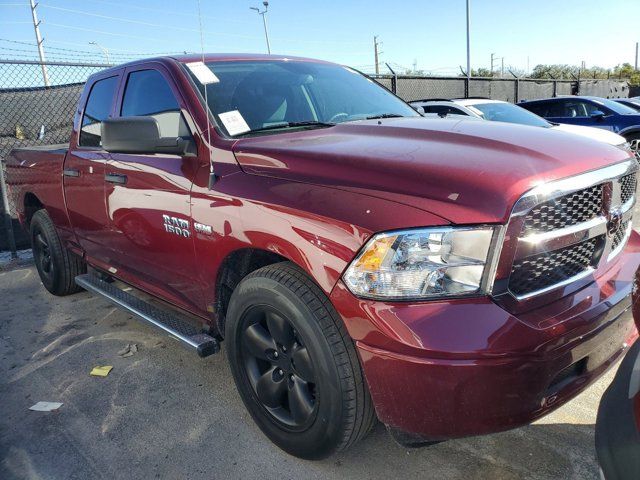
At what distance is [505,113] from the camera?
8867 millimetres

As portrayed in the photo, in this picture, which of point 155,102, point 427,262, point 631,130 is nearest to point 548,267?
point 427,262

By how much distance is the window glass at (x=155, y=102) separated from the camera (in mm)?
2908

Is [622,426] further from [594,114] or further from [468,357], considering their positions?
[594,114]

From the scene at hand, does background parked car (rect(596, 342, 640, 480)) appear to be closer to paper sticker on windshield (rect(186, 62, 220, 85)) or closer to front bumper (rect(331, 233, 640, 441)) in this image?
front bumper (rect(331, 233, 640, 441))

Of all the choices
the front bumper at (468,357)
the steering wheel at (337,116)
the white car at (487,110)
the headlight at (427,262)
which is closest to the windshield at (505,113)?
the white car at (487,110)

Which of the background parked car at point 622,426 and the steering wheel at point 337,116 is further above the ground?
the steering wheel at point 337,116

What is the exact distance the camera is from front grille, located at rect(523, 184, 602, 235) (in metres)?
1.83

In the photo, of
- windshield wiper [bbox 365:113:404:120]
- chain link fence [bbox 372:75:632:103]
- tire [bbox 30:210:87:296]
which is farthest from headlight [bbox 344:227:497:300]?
chain link fence [bbox 372:75:632:103]

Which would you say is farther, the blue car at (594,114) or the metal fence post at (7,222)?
the blue car at (594,114)

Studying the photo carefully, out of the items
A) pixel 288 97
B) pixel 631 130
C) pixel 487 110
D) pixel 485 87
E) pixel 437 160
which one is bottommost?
pixel 631 130

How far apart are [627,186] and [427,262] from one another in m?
1.27

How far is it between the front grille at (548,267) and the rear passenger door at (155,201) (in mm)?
1637

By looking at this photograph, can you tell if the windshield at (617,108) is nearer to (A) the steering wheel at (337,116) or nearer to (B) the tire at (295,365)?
(A) the steering wheel at (337,116)

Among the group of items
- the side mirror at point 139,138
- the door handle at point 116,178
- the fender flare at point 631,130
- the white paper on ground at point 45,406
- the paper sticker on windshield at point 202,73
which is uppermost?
the paper sticker on windshield at point 202,73
